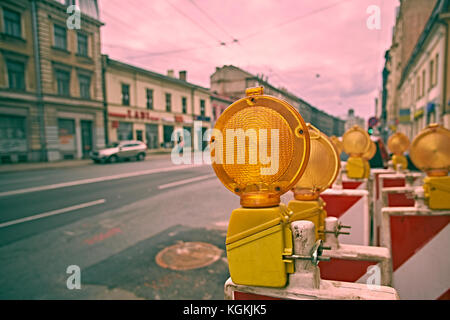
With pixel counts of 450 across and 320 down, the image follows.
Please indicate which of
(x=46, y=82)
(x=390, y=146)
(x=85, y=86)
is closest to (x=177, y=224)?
(x=390, y=146)

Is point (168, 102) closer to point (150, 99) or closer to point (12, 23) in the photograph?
point (150, 99)

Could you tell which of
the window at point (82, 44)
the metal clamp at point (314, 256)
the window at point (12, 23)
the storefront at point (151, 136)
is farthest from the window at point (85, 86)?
the metal clamp at point (314, 256)

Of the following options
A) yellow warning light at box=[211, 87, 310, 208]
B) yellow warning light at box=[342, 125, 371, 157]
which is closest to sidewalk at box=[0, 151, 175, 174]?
yellow warning light at box=[342, 125, 371, 157]

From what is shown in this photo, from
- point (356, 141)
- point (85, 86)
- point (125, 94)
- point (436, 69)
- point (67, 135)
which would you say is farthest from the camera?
point (125, 94)

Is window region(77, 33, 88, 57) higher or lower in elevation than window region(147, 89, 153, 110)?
higher

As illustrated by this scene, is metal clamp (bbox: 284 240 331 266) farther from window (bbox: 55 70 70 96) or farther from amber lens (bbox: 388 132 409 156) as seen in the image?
window (bbox: 55 70 70 96)

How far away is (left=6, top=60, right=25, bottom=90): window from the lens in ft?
58.9

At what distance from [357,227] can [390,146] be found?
7.89 feet

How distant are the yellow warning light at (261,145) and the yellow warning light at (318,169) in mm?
568

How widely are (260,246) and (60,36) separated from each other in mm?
24916

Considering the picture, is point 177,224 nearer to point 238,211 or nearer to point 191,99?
point 238,211

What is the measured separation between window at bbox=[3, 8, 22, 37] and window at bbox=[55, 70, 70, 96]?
3.24m

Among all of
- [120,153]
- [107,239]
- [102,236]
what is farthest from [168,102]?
[107,239]

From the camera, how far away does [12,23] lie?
18.0 meters
